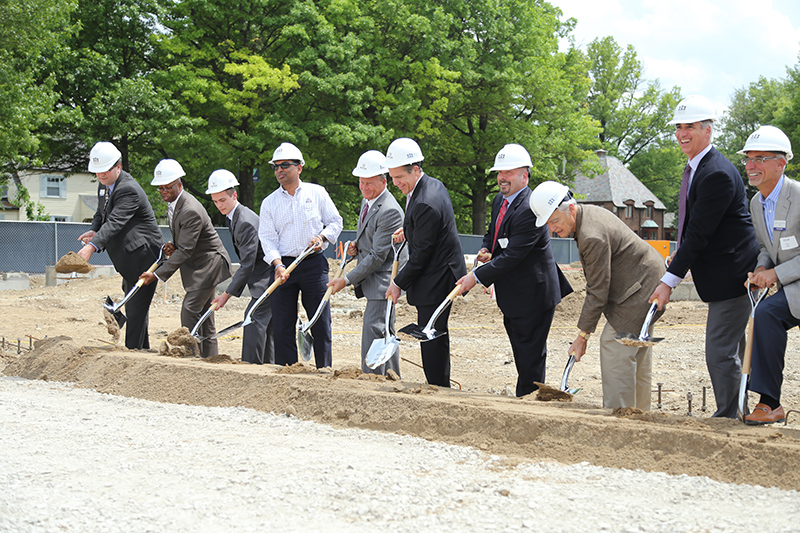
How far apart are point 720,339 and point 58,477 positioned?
3815 mm

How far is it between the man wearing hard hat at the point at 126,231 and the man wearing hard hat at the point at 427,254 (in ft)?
9.59

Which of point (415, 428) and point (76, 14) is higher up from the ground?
point (76, 14)

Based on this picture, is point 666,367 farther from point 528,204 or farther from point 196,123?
point 196,123

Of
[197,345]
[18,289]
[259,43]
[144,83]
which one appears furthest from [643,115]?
[197,345]

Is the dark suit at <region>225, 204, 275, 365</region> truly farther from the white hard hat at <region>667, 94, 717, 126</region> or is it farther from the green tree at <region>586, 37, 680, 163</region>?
the green tree at <region>586, 37, 680, 163</region>

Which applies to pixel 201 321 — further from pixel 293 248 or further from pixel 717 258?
pixel 717 258

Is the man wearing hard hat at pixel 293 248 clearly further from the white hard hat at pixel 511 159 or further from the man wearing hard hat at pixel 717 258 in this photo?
the man wearing hard hat at pixel 717 258

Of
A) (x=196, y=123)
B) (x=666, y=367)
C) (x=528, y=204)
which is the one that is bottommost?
(x=666, y=367)

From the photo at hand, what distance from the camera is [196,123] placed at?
23.9 metres

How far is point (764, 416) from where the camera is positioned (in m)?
4.14

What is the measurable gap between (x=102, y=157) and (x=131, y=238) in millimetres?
827

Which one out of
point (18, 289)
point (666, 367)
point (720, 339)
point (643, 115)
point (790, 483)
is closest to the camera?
point (790, 483)

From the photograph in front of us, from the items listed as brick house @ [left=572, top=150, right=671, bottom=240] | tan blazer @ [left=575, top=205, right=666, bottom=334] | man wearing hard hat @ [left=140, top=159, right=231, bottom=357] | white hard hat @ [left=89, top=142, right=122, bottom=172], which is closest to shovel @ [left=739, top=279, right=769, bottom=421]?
tan blazer @ [left=575, top=205, right=666, bottom=334]

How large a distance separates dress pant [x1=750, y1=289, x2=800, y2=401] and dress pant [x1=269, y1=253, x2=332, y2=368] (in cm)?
374
